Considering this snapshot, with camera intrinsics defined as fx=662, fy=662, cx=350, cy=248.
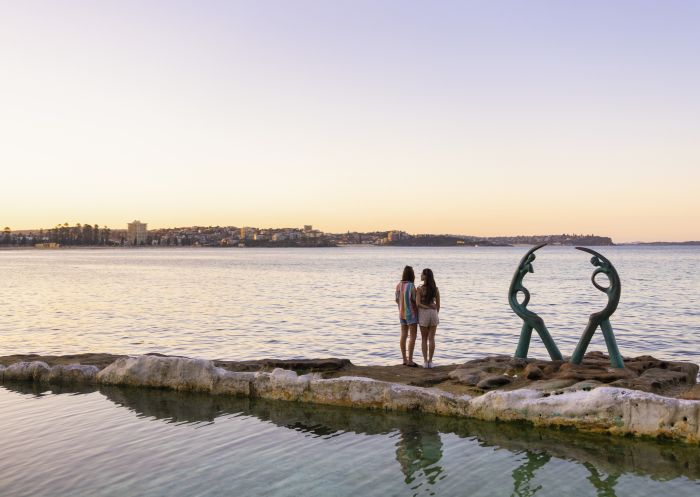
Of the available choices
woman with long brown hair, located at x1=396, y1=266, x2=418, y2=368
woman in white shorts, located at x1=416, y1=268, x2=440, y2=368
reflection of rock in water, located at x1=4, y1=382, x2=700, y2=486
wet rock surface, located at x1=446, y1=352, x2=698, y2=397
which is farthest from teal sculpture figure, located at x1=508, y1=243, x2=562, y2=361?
reflection of rock in water, located at x1=4, y1=382, x2=700, y2=486

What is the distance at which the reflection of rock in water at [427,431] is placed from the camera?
7.29 m

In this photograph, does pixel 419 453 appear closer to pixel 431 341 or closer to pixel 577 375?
pixel 577 375

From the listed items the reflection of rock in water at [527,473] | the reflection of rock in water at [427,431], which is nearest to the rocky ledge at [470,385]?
the reflection of rock in water at [427,431]

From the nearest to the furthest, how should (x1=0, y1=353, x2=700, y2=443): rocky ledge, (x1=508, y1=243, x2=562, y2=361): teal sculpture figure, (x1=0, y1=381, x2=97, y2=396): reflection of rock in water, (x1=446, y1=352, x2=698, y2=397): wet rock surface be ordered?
(x1=0, y1=353, x2=700, y2=443): rocky ledge < (x1=446, y1=352, x2=698, y2=397): wet rock surface < (x1=0, y1=381, x2=97, y2=396): reflection of rock in water < (x1=508, y1=243, x2=562, y2=361): teal sculpture figure

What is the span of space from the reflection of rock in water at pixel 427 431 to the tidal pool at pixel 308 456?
0.02m

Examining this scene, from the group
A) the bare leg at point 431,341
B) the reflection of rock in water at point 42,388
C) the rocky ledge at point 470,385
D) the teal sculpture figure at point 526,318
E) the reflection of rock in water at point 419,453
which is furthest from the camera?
the bare leg at point 431,341

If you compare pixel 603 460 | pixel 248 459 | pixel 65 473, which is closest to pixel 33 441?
pixel 65 473

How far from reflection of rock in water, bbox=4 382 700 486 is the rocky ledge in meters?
0.17

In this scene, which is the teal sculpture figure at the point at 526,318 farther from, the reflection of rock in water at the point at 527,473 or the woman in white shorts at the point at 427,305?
the reflection of rock in water at the point at 527,473

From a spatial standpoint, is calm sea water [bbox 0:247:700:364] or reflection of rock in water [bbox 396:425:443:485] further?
calm sea water [bbox 0:247:700:364]

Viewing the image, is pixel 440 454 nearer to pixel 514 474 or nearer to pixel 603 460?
pixel 514 474

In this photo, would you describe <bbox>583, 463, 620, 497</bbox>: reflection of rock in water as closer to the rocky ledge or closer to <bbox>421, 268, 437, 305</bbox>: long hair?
the rocky ledge

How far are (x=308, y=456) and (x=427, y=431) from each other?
175cm

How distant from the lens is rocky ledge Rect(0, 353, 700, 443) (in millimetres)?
8141
